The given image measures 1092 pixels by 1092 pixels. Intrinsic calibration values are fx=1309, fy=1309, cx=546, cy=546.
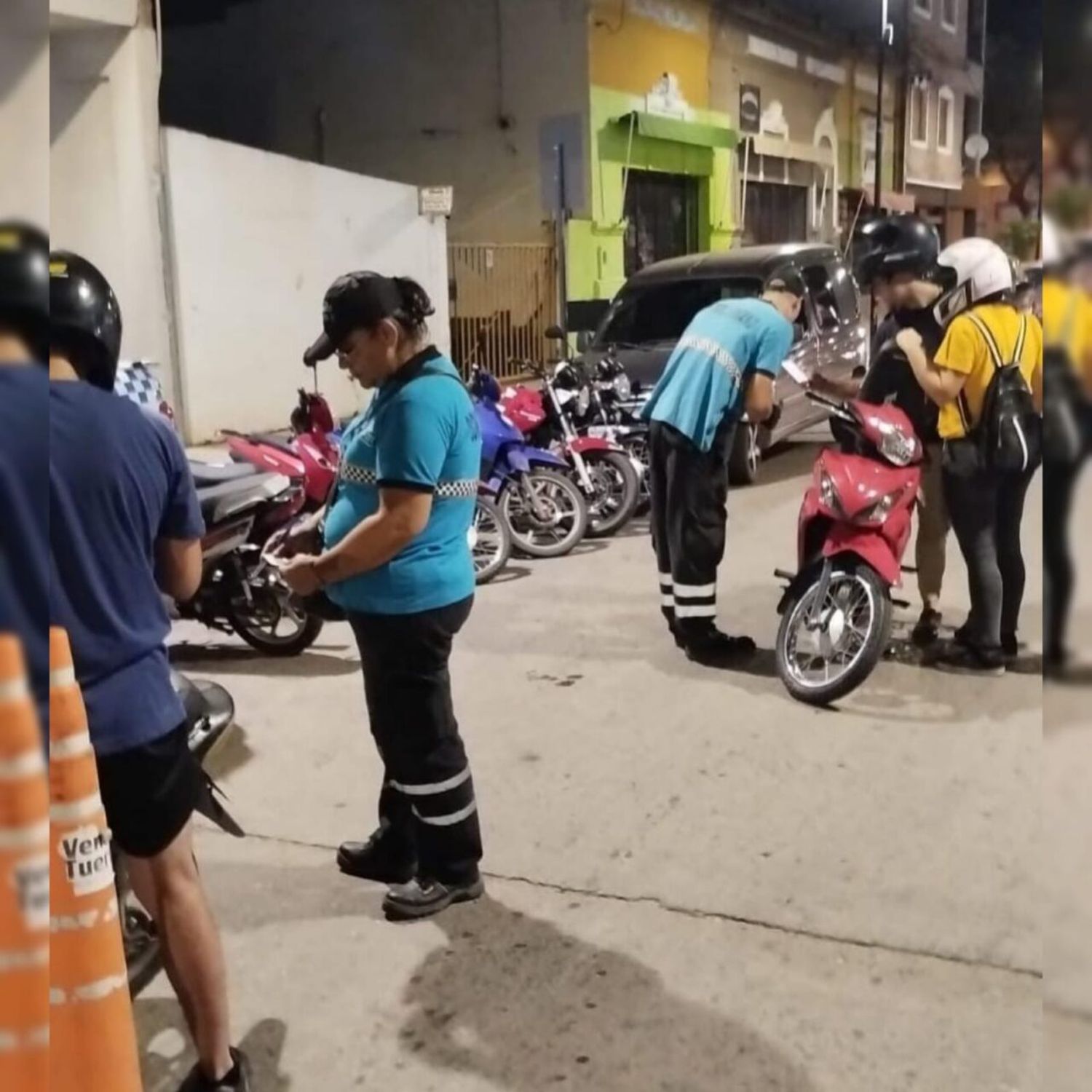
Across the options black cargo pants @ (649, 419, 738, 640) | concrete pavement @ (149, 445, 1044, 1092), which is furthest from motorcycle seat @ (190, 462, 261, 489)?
black cargo pants @ (649, 419, 738, 640)

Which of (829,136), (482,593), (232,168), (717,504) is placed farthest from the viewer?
(232,168)

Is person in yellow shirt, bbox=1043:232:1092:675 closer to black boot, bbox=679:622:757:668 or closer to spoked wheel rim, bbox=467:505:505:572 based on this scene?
black boot, bbox=679:622:757:668

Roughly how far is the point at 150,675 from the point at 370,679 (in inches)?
36.9

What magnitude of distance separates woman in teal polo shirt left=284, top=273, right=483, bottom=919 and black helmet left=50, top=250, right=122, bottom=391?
85 centimetres

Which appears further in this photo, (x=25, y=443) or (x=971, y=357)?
(x=971, y=357)

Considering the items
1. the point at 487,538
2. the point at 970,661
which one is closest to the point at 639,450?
the point at 487,538

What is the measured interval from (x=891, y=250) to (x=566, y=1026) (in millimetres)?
2463

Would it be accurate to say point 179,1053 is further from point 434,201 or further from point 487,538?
point 434,201

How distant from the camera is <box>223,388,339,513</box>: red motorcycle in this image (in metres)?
4.96

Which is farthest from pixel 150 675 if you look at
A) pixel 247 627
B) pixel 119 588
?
pixel 247 627

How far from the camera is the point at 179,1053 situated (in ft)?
7.90

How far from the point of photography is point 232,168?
27.3 ft

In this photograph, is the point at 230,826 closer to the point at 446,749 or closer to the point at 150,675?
the point at 446,749

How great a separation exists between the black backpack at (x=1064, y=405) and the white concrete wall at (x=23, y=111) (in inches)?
31.2
